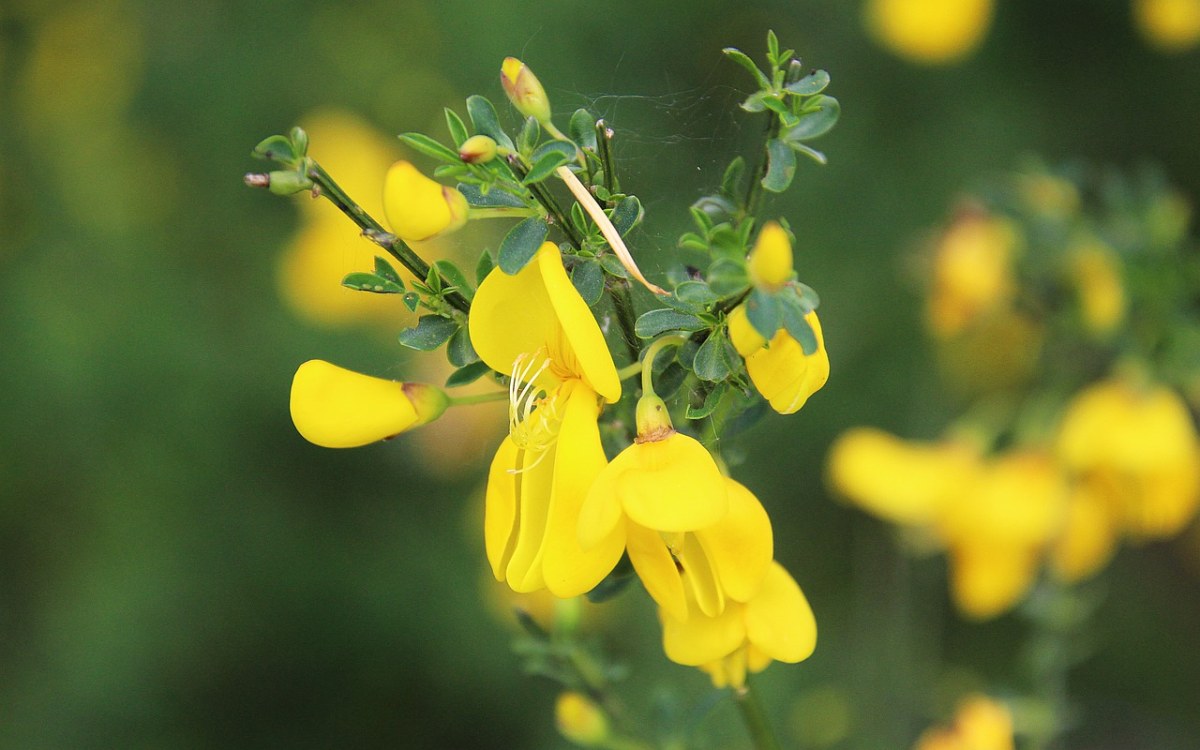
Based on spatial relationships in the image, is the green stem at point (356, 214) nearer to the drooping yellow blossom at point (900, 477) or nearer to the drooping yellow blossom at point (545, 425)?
the drooping yellow blossom at point (545, 425)

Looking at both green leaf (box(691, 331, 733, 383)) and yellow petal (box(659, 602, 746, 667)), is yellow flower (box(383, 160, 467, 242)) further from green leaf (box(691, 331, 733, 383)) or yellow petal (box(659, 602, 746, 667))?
yellow petal (box(659, 602, 746, 667))

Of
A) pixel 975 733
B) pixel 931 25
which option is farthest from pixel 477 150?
A: pixel 931 25

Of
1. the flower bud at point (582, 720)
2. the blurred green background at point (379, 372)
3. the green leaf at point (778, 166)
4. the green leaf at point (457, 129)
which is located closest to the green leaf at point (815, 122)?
the green leaf at point (778, 166)

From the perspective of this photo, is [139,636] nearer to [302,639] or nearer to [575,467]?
[302,639]

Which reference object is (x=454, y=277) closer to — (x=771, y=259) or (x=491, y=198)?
(x=491, y=198)

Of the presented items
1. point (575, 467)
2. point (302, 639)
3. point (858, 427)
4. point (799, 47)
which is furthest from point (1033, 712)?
point (799, 47)

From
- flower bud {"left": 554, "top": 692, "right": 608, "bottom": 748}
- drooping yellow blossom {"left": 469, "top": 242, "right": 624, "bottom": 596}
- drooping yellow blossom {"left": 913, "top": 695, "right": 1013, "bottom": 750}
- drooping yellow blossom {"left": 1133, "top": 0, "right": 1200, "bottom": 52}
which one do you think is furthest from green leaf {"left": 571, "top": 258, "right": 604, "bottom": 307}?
drooping yellow blossom {"left": 1133, "top": 0, "right": 1200, "bottom": 52}
